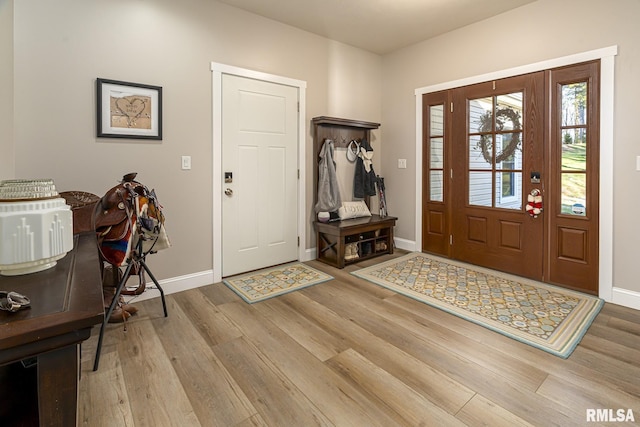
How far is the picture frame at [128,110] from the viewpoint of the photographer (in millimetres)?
2557

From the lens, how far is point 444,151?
394cm

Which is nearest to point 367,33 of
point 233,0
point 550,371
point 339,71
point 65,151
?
point 339,71

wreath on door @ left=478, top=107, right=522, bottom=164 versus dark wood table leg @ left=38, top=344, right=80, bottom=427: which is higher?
wreath on door @ left=478, top=107, right=522, bottom=164

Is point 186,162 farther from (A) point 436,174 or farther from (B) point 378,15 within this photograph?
(A) point 436,174

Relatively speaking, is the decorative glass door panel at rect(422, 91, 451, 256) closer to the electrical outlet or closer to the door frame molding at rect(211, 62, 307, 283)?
the door frame molding at rect(211, 62, 307, 283)

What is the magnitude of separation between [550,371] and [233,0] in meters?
3.72

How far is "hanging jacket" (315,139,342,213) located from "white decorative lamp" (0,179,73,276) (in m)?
2.95

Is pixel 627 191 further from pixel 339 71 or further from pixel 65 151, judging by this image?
pixel 65 151

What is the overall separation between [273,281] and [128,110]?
1942mm

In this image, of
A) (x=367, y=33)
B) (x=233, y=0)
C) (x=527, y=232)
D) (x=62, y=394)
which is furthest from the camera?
(x=367, y=33)

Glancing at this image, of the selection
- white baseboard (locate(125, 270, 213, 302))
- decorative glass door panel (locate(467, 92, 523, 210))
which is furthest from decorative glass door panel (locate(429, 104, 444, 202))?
white baseboard (locate(125, 270, 213, 302))

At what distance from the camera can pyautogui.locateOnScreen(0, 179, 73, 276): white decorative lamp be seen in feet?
2.99

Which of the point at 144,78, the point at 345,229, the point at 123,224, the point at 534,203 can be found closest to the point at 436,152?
the point at 534,203

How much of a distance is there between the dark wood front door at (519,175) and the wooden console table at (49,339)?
11.6ft
